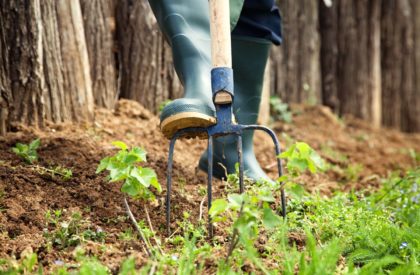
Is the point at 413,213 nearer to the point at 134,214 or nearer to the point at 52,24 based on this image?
the point at 134,214

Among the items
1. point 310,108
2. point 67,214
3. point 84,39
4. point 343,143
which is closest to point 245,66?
point 84,39

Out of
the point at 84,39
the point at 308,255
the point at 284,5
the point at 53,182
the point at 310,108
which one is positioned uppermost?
the point at 284,5

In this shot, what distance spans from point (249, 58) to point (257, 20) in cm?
18

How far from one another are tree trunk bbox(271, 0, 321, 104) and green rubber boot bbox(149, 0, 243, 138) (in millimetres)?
2153

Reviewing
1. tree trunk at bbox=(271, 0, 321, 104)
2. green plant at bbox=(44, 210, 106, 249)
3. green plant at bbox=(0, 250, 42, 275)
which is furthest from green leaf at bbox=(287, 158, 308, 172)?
tree trunk at bbox=(271, 0, 321, 104)

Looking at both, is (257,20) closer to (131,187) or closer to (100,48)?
(100,48)

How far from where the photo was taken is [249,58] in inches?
116

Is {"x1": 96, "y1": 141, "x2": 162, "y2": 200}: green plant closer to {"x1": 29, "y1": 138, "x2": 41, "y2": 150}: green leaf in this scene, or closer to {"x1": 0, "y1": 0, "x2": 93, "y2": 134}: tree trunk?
{"x1": 29, "y1": 138, "x2": 41, "y2": 150}: green leaf

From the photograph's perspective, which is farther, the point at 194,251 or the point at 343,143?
the point at 343,143

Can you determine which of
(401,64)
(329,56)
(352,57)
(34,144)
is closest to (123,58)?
(34,144)

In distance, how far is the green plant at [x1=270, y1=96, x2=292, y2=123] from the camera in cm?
462

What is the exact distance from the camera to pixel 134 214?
231 cm

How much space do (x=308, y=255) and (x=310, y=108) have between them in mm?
3061

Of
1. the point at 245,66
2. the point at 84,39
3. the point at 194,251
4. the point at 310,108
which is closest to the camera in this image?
the point at 194,251
